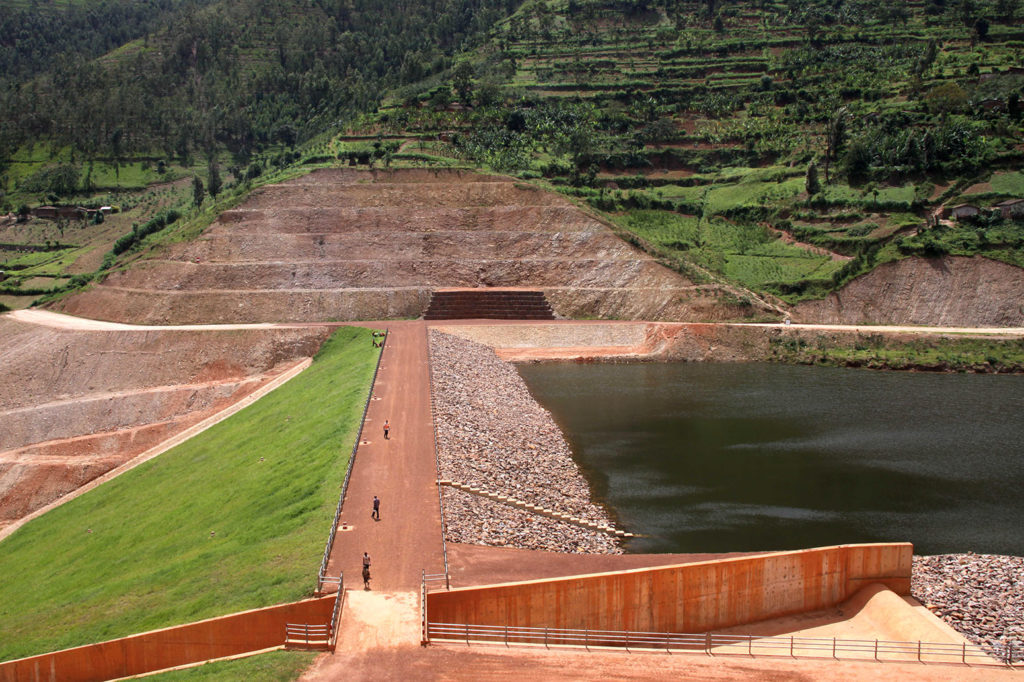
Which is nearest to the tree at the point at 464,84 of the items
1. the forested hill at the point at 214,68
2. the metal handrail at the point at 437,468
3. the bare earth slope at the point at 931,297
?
the forested hill at the point at 214,68

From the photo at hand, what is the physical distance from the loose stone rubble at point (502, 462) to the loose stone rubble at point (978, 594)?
9879 mm

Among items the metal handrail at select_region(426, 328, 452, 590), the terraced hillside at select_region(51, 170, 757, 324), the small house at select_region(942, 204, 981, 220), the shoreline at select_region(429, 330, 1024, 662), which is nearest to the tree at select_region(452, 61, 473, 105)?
the terraced hillside at select_region(51, 170, 757, 324)

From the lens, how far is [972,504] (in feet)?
117

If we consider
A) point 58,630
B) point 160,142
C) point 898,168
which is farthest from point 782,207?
point 160,142

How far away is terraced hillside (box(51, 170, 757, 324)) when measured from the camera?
71.1 meters

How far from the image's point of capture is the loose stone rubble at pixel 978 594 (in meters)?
26.1

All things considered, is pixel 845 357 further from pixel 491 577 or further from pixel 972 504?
pixel 491 577

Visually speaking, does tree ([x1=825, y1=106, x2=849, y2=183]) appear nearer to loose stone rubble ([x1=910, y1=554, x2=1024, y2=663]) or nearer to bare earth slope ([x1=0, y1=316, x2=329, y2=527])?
bare earth slope ([x1=0, y1=316, x2=329, y2=527])

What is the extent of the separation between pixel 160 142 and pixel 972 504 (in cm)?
12412

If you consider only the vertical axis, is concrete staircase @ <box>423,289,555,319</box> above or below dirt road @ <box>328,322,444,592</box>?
above

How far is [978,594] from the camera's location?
2814 cm

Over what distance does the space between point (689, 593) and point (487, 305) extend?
4945 centimetres

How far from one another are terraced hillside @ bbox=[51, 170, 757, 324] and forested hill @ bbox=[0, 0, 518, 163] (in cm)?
3871

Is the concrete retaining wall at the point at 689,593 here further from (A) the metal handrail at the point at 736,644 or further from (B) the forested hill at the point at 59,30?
(B) the forested hill at the point at 59,30
